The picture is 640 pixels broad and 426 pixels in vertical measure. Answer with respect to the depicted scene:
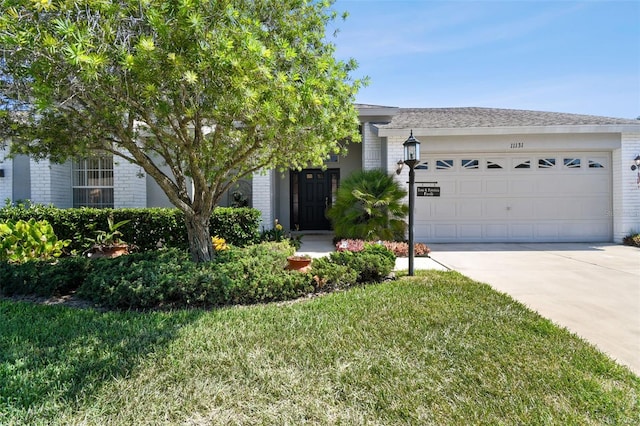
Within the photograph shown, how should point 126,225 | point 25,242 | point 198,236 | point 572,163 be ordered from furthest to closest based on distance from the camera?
1. point 572,163
2. point 126,225
3. point 25,242
4. point 198,236

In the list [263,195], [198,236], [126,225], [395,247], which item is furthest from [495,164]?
[126,225]

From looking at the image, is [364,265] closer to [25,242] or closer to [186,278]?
[186,278]

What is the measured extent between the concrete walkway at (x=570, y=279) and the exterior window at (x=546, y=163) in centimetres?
237

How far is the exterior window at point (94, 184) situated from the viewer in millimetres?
9633

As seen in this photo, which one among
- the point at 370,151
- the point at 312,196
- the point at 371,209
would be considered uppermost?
the point at 370,151

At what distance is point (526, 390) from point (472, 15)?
23.6ft

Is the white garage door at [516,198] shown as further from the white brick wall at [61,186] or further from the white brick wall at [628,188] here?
the white brick wall at [61,186]

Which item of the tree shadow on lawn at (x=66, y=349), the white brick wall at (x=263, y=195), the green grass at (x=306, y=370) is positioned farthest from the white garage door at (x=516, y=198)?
the tree shadow on lawn at (x=66, y=349)

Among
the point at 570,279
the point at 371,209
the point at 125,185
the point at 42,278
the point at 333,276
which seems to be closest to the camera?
the point at 42,278

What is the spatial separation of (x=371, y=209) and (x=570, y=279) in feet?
13.7

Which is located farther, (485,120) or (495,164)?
(485,120)

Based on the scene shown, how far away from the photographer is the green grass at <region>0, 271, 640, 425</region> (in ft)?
6.67

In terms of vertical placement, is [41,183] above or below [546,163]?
below

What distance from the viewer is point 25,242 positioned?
5715mm
